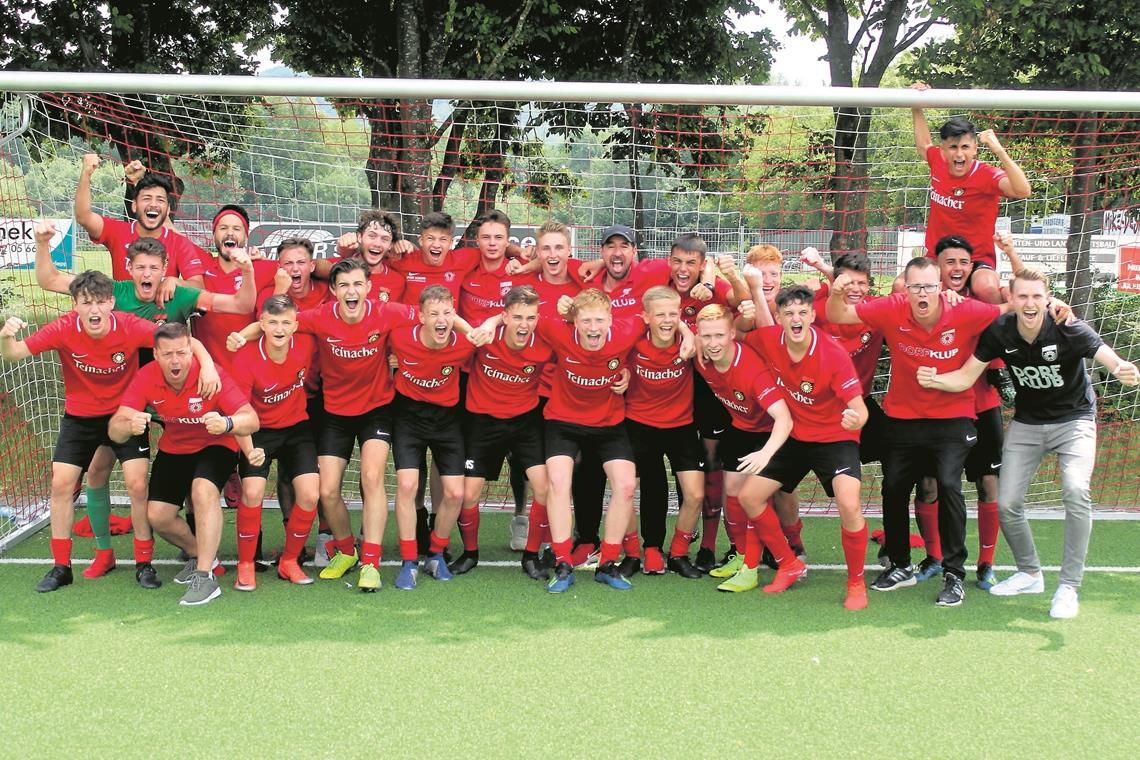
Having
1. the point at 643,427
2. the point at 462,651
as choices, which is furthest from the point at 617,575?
the point at 462,651

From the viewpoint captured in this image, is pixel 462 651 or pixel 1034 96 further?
pixel 1034 96

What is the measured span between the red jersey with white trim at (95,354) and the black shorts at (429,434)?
58.4 inches

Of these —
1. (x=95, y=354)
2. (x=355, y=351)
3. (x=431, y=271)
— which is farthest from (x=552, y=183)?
(x=95, y=354)

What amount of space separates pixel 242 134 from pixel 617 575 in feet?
15.6

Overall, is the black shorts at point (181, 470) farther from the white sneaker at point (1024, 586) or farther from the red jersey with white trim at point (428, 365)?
the white sneaker at point (1024, 586)

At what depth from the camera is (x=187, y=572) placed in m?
5.57

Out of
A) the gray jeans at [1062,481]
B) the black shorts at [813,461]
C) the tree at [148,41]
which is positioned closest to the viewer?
the gray jeans at [1062,481]

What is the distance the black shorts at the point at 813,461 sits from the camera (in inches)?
204

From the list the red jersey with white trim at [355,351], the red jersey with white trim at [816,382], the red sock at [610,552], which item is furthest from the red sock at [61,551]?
the red jersey with white trim at [816,382]

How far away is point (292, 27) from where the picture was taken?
1111cm

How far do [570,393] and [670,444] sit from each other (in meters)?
0.67

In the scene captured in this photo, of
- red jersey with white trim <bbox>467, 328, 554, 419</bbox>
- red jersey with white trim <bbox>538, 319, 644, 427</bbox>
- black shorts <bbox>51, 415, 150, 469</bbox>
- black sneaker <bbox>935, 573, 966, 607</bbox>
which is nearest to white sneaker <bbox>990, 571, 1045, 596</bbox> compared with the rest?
black sneaker <bbox>935, 573, 966, 607</bbox>

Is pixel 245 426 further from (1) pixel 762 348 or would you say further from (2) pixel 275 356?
(1) pixel 762 348

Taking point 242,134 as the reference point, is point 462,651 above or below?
below
